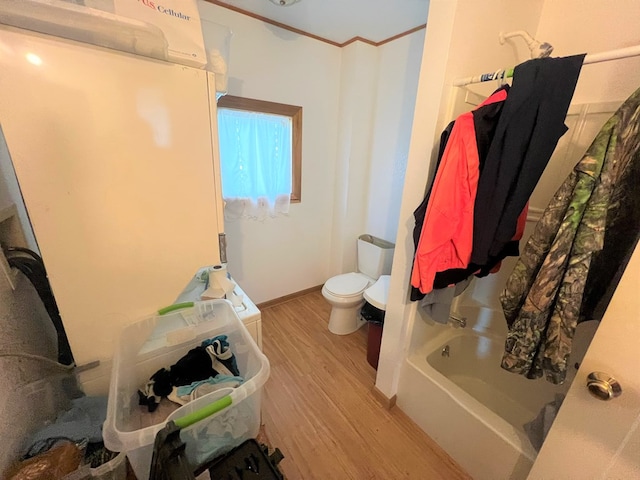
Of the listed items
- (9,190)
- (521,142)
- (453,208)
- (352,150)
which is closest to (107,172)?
(9,190)

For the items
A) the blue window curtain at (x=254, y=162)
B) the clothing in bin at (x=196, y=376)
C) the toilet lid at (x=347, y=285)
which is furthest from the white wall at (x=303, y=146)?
the clothing in bin at (x=196, y=376)

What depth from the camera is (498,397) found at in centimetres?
158

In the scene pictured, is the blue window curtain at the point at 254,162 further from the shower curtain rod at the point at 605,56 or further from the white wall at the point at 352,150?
the shower curtain rod at the point at 605,56

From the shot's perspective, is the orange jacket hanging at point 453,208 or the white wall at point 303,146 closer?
the orange jacket hanging at point 453,208

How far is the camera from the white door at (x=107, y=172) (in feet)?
2.35

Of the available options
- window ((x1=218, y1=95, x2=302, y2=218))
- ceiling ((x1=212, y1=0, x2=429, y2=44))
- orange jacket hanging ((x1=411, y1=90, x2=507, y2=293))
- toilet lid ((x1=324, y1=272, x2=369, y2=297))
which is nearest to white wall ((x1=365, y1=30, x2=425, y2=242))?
ceiling ((x1=212, y1=0, x2=429, y2=44))

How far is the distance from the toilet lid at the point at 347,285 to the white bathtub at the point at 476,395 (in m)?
0.68

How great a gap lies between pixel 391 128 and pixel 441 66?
3.96 ft

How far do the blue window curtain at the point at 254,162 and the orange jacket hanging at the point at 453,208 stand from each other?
4.80 feet

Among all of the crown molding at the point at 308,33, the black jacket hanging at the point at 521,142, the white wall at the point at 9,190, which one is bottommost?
the white wall at the point at 9,190

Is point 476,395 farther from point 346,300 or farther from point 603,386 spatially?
point 603,386

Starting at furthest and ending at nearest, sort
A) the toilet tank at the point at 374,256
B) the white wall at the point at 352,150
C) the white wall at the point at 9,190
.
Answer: the toilet tank at the point at 374,256
the white wall at the point at 352,150
the white wall at the point at 9,190

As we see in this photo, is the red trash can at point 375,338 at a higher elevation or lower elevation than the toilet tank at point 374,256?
lower

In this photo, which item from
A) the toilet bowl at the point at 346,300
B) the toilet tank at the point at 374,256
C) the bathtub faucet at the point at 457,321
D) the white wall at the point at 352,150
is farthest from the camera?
the toilet tank at the point at 374,256
